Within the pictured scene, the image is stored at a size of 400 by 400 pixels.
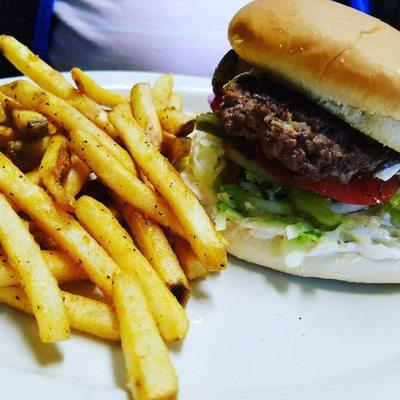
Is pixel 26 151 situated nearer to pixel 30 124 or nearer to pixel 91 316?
pixel 30 124

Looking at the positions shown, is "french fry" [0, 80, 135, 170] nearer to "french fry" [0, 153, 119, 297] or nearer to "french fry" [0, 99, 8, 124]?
"french fry" [0, 99, 8, 124]

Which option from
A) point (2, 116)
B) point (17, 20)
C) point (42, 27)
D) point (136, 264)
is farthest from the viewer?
point (17, 20)

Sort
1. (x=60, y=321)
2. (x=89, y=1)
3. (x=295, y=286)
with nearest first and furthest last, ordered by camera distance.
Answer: (x=60, y=321) → (x=295, y=286) → (x=89, y=1)

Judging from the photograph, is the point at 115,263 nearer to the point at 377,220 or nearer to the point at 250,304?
the point at 250,304

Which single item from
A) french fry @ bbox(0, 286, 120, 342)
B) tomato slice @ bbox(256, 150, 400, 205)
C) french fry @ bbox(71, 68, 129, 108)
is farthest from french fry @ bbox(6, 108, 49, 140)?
tomato slice @ bbox(256, 150, 400, 205)

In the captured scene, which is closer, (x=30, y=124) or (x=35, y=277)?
(x=35, y=277)

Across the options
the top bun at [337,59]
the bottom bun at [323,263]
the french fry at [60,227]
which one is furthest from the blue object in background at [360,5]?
the french fry at [60,227]

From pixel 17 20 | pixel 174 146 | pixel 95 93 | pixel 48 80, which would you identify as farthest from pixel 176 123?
pixel 17 20

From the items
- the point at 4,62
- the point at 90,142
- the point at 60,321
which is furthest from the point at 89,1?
the point at 60,321
